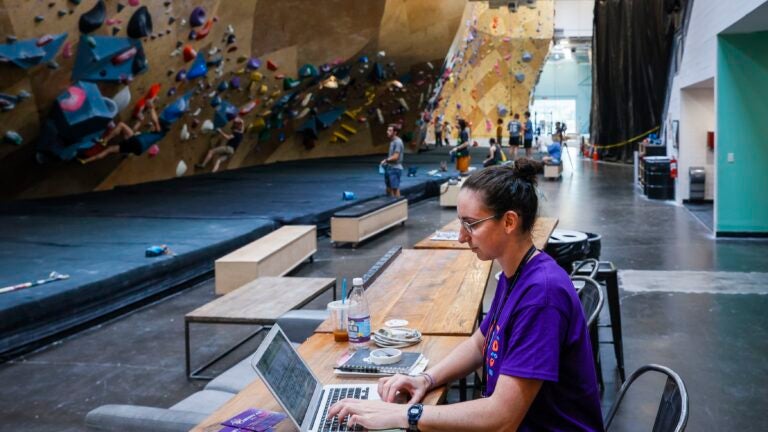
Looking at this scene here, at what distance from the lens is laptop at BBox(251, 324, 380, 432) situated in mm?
1967

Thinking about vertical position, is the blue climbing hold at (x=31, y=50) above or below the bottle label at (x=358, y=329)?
above

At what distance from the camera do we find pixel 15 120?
34.8 feet

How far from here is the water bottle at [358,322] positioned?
274 centimetres

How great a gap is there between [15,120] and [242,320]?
24.7ft

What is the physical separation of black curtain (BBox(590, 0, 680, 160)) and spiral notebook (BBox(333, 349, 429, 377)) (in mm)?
16433

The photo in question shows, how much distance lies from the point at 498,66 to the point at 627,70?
13.3 m

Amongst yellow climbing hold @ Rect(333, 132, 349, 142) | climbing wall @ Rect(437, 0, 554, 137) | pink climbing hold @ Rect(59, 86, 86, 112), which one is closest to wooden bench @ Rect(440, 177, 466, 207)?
pink climbing hold @ Rect(59, 86, 86, 112)

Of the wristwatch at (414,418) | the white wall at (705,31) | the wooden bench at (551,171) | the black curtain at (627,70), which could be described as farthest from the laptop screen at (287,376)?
the wooden bench at (551,171)

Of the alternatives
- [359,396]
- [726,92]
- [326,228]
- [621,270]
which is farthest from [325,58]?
[359,396]

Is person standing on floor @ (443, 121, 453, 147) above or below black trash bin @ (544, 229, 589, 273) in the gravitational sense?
above

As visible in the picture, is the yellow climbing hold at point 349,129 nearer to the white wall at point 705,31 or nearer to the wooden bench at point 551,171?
the wooden bench at point 551,171

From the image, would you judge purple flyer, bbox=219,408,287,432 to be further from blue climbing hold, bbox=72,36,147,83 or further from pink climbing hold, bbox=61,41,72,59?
blue climbing hold, bbox=72,36,147,83

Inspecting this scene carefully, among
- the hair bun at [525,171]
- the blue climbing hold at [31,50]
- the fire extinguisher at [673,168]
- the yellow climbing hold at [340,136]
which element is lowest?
the fire extinguisher at [673,168]

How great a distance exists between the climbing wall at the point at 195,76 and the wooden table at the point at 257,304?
19.2 ft
